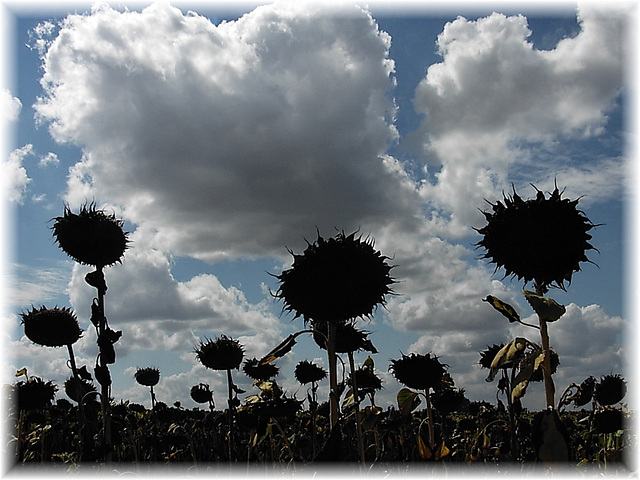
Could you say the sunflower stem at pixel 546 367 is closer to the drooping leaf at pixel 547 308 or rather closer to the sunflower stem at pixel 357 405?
the drooping leaf at pixel 547 308

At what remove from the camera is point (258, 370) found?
970 cm

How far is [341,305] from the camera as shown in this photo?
14.8ft

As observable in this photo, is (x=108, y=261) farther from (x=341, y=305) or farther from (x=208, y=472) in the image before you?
(x=341, y=305)

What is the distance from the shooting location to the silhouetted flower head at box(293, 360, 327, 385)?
1143 centimetres

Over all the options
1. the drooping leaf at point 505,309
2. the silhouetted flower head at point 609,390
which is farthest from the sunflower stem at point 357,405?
the silhouetted flower head at point 609,390

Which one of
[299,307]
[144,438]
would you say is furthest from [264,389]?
[144,438]

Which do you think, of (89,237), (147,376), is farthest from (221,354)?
(147,376)

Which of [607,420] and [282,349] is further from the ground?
[282,349]

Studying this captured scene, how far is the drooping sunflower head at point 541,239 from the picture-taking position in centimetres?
401

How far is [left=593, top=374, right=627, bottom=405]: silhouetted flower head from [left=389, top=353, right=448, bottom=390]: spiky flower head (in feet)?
8.50

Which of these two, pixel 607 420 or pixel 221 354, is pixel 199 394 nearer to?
pixel 221 354

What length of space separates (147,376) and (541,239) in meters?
11.9

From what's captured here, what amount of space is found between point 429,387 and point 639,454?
2848mm

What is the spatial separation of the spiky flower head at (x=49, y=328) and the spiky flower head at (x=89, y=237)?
1.54m
